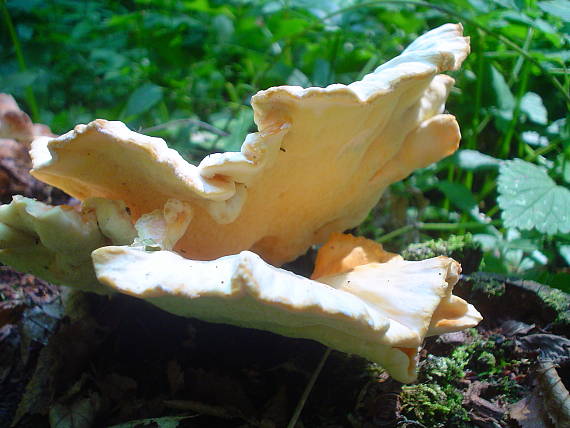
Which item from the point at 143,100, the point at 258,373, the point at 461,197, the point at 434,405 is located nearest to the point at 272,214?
the point at 258,373

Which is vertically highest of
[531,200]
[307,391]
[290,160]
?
[290,160]

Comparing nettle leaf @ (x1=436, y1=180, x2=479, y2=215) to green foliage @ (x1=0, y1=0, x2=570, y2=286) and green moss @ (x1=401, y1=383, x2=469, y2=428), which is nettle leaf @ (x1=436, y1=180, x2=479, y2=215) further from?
green moss @ (x1=401, y1=383, x2=469, y2=428)

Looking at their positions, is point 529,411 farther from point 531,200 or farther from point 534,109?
point 534,109

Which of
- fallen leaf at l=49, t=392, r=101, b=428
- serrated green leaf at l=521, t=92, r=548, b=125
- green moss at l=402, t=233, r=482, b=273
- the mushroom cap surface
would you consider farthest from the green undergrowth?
serrated green leaf at l=521, t=92, r=548, b=125

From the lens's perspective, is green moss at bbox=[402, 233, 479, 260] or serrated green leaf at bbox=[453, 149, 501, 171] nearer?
green moss at bbox=[402, 233, 479, 260]

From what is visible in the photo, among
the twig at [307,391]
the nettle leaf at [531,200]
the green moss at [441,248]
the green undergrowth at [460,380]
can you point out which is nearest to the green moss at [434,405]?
the green undergrowth at [460,380]

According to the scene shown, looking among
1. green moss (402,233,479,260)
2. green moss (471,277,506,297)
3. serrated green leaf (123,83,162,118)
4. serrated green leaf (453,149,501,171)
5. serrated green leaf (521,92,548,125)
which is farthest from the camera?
serrated green leaf (123,83,162,118)
